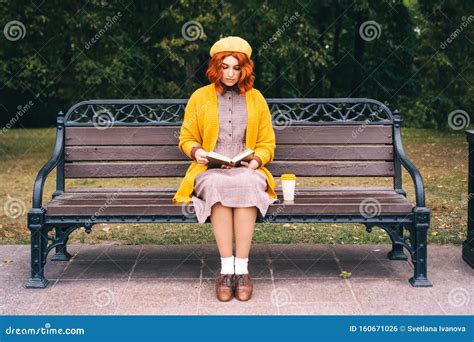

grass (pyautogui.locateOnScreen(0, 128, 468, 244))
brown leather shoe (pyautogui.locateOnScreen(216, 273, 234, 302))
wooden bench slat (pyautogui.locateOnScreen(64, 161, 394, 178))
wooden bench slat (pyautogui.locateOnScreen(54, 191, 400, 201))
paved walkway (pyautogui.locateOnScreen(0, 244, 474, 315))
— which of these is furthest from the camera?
grass (pyautogui.locateOnScreen(0, 128, 468, 244))

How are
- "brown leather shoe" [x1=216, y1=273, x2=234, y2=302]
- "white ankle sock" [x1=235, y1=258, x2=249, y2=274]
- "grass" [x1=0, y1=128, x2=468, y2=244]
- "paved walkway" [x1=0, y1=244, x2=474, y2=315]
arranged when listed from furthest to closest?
"grass" [x1=0, y1=128, x2=468, y2=244], "white ankle sock" [x1=235, y1=258, x2=249, y2=274], "brown leather shoe" [x1=216, y1=273, x2=234, y2=302], "paved walkway" [x1=0, y1=244, x2=474, y2=315]

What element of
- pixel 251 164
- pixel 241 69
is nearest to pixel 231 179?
pixel 251 164

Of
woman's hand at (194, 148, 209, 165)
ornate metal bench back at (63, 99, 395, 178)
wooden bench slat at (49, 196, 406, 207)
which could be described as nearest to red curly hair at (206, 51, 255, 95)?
woman's hand at (194, 148, 209, 165)

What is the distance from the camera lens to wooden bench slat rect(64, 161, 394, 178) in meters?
5.45

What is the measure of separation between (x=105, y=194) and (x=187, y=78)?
11.1 meters

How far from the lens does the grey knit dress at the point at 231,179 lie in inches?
180

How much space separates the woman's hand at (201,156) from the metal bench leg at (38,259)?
3.63 feet

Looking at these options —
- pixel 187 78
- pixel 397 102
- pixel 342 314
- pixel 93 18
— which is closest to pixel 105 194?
pixel 342 314

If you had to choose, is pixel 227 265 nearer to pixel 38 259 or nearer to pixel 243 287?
pixel 243 287

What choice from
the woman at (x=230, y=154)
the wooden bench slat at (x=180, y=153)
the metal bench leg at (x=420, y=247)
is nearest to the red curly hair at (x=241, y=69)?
the woman at (x=230, y=154)

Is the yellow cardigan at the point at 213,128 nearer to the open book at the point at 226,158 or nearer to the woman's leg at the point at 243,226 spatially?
the open book at the point at 226,158

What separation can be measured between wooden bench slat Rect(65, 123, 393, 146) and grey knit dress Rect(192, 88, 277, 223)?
1.97ft

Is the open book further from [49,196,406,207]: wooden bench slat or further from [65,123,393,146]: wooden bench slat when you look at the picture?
[65,123,393,146]: wooden bench slat

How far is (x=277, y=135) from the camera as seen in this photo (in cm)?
550
